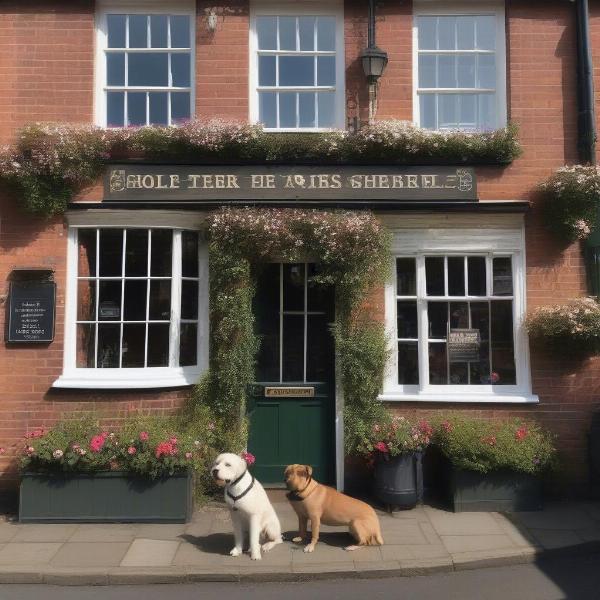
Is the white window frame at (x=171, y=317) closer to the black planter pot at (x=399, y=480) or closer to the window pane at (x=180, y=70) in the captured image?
the window pane at (x=180, y=70)

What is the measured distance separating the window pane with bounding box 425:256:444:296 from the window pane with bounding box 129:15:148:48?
4.26 metres

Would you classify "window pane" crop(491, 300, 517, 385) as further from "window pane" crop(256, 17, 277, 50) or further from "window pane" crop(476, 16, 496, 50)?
"window pane" crop(256, 17, 277, 50)

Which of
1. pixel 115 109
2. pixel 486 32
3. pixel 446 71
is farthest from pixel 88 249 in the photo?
pixel 486 32

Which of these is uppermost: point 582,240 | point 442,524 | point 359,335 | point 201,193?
point 201,193

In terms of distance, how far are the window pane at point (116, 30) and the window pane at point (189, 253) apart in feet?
8.07

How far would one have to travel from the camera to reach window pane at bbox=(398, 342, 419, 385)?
6.91 m

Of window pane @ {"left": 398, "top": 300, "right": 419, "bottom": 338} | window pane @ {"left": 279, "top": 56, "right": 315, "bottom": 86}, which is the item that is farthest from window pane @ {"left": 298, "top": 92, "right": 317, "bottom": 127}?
window pane @ {"left": 398, "top": 300, "right": 419, "bottom": 338}

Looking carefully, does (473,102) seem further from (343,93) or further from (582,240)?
(582,240)

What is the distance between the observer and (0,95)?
688 cm

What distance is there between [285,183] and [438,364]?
8.95 feet

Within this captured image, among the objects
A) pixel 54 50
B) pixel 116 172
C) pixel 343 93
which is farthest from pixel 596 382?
pixel 54 50

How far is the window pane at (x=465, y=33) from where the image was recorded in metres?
7.18

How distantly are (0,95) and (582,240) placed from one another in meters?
6.88

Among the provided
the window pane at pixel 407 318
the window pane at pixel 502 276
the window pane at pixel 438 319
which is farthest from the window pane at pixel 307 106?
the window pane at pixel 502 276
